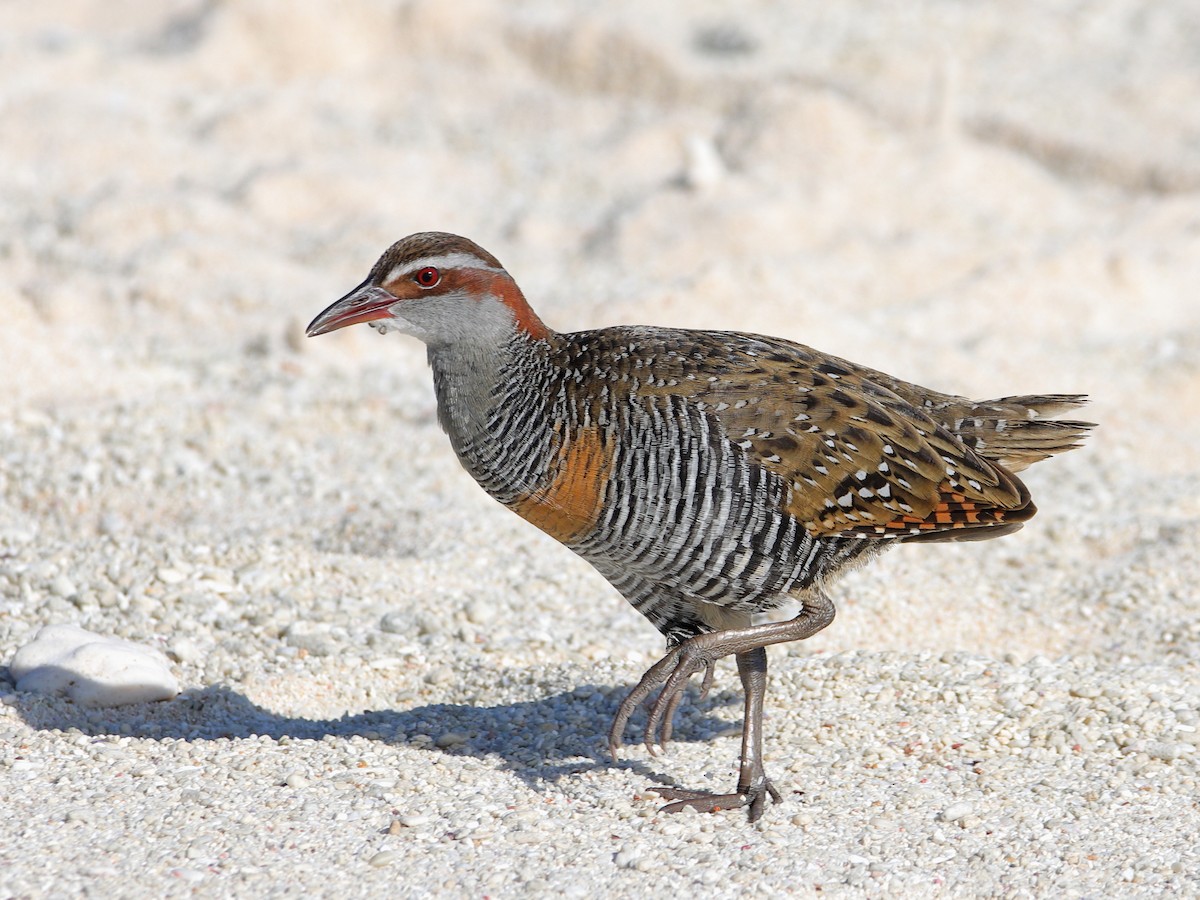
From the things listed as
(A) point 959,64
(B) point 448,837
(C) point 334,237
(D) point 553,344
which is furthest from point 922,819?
(A) point 959,64

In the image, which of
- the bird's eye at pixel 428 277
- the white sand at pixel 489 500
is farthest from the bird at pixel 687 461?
the white sand at pixel 489 500

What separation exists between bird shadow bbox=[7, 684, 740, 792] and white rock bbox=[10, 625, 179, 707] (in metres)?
0.04

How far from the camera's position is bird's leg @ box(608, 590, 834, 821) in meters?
4.74

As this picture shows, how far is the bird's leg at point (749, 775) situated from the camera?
475 centimetres

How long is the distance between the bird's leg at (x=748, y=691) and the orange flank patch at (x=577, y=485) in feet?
1.69

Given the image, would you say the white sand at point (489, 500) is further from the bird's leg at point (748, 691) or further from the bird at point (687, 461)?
the bird at point (687, 461)

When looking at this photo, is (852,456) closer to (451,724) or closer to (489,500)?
(451,724)

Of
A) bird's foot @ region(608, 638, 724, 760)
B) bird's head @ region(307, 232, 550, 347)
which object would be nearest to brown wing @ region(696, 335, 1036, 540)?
bird's foot @ region(608, 638, 724, 760)

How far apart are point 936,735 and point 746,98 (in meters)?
8.40

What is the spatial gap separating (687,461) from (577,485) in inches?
13.7

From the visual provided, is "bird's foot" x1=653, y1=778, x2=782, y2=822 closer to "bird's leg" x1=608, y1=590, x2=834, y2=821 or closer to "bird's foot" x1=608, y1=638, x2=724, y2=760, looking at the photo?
"bird's leg" x1=608, y1=590, x2=834, y2=821

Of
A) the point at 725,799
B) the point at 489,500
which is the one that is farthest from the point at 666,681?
the point at 489,500

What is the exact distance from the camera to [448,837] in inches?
172

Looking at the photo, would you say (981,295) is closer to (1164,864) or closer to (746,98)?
(746,98)
